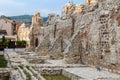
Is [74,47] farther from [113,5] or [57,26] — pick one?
[57,26]

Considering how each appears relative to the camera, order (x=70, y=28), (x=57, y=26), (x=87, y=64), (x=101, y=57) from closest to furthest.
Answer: (x=101, y=57) → (x=87, y=64) → (x=70, y=28) → (x=57, y=26)

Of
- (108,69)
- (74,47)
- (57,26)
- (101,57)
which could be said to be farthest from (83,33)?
(57,26)

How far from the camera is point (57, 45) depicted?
79.9 feet

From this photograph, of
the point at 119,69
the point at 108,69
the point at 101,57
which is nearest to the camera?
the point at 119,69

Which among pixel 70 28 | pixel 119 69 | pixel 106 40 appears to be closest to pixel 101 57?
pixel 106 40

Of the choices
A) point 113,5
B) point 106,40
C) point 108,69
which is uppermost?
point 113,5

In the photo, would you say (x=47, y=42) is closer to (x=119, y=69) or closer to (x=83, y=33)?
(x=83, y=33)

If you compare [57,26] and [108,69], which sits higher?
[57,26]

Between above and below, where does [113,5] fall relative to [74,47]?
above

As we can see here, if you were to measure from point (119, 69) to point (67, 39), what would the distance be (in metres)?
9.71

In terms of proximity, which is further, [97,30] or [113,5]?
[97,30]

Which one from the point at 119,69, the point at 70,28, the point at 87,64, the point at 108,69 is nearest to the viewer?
the point at 119,69

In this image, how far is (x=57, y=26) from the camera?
26984 mm

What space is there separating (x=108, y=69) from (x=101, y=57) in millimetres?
1205
